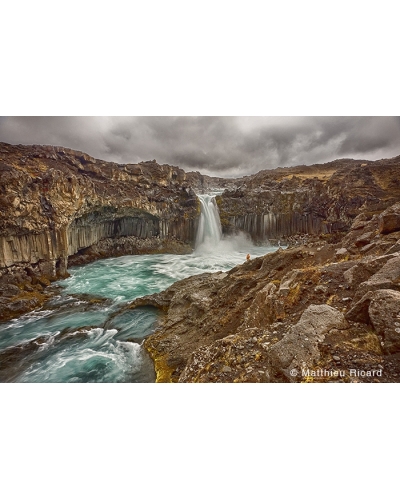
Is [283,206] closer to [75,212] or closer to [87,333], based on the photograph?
[75,212]

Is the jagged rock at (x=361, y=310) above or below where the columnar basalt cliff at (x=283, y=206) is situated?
below

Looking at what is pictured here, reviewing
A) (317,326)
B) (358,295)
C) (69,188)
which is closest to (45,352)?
(317,326)

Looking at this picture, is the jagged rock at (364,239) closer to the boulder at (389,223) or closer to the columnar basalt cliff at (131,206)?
the boulder at (389,223)

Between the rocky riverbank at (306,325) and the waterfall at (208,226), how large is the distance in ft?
50.6

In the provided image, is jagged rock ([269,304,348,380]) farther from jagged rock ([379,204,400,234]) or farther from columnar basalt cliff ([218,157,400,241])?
columnar basalt cliff ([218,157,400,241])

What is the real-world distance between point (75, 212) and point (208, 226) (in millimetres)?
12880

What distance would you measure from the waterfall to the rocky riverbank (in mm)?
15421

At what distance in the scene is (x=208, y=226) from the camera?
23.5 metres

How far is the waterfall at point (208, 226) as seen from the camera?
22.1 m

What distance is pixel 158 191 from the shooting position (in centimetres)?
2295

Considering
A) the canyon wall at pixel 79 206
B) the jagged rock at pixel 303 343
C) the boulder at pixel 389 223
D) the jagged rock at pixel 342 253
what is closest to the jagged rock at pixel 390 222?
the boulder at pixel 389 223

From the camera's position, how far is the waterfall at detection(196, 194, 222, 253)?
2209cm

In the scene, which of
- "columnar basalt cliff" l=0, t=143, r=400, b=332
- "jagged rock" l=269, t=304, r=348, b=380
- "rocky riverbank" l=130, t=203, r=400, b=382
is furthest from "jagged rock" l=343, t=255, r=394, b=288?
"columnar basalt cliff" l=0, t=143, r=400, b=332

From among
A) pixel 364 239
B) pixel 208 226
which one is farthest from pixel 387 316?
pixel 208 226
